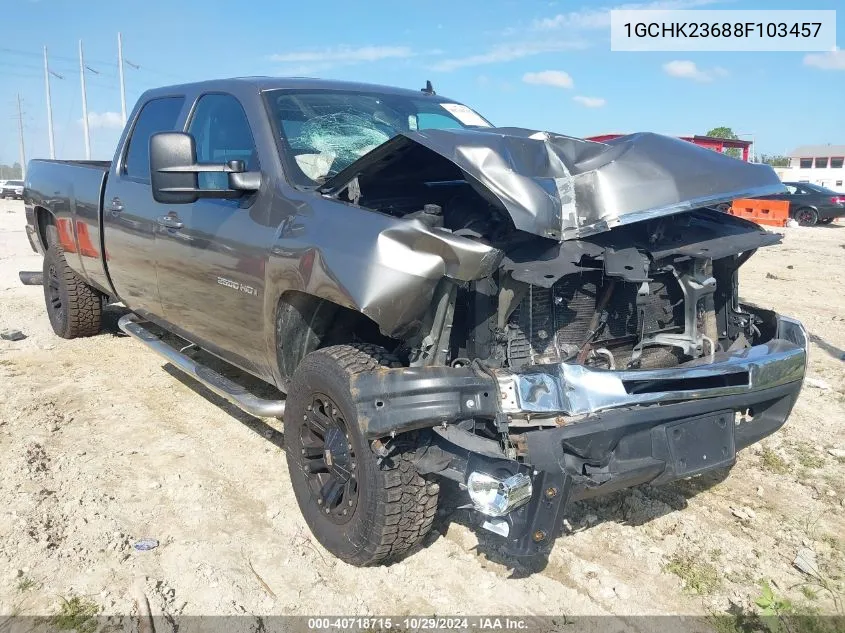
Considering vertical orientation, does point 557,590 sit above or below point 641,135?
below

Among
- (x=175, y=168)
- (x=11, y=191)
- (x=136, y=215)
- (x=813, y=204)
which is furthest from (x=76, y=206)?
(x=11, y=191)

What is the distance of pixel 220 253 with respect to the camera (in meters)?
3.24

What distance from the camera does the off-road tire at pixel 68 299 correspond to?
563 centimetres

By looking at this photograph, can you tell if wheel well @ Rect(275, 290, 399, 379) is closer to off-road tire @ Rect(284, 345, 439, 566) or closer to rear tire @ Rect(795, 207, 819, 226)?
off-road tire @ Rect(284, 345, 439, 566)

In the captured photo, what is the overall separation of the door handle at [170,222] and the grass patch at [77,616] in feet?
6.20

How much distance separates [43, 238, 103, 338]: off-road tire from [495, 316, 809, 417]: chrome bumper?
4.65 m

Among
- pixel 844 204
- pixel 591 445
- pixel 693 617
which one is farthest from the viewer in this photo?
pixel 844 204

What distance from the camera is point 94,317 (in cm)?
584

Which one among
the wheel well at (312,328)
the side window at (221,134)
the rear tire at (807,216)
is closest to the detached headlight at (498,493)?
the wheel well at (312,328)

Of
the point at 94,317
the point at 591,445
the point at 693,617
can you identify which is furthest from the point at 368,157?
the point at 94,317

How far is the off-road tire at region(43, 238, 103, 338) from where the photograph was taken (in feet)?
18.5

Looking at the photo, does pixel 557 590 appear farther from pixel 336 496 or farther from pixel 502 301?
pixel 502 301

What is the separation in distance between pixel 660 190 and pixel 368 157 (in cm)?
111

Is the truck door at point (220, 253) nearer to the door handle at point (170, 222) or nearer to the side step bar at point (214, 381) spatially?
the door handle at point (170, 222)
